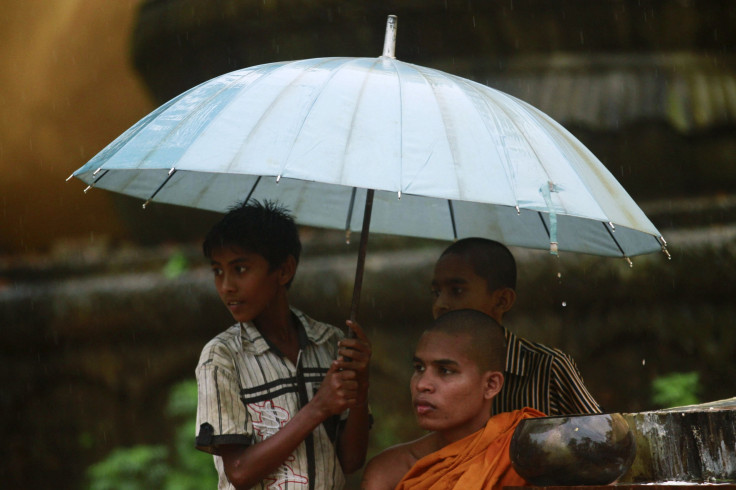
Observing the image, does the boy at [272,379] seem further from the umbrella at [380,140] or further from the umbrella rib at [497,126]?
the umbrella rib at [497,126]

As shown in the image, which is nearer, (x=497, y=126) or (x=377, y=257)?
(x=497, y=126)

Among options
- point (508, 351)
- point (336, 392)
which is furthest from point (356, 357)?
point (508, 351)

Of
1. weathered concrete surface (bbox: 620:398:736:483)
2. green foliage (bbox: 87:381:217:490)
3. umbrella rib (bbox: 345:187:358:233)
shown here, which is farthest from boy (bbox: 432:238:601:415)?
green foliage (bbox: 87:381:217:490)

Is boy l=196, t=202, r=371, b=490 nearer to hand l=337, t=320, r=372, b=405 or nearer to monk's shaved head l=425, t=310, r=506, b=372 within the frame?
hand l=337, t=320, r=372, b=405

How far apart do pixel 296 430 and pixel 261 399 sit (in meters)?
0.22

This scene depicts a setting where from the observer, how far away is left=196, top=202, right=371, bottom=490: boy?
10.1ft

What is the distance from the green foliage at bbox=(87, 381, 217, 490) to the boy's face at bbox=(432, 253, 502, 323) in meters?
2.27

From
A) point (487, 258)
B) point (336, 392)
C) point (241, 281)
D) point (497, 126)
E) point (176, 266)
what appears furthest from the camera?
point (176, 266)

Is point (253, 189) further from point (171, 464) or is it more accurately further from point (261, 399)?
point (171, 464)

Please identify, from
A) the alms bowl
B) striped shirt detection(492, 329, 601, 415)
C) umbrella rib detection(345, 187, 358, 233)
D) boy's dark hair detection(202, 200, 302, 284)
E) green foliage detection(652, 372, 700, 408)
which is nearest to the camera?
the alms bowl

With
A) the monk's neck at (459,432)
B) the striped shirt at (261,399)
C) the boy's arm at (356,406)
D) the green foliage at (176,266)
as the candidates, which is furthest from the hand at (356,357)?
the green foliage at (176,266)

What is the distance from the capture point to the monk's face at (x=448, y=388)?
10.8ft

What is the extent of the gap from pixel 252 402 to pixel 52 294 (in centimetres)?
298

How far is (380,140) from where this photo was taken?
2711 mm
